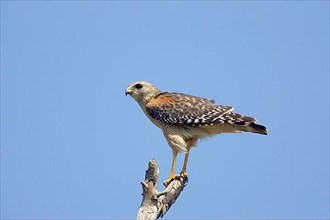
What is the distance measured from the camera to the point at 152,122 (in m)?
13.5

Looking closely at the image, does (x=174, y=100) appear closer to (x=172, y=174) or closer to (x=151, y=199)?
(x=172, y=174)

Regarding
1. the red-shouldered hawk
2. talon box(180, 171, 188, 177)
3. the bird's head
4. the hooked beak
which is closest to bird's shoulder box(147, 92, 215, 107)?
the red-shouldered hawk

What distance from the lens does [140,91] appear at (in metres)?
13.8

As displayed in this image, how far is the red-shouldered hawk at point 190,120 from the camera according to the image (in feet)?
40.8

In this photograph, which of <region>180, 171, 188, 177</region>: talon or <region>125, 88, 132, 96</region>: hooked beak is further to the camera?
<region>125, 88, 132, 96</region>: hooked beak

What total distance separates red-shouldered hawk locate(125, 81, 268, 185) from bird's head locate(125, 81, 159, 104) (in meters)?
0.35

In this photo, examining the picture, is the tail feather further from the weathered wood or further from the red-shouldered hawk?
the weathered wood

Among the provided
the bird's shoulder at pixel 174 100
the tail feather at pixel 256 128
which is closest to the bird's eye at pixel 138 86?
the bird's shoulder at pixel 174 100

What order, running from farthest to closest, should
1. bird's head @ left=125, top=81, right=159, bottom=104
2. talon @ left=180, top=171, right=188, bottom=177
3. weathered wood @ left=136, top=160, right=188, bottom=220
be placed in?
bird's head @ left=125, top=81, right=159, bottom=104 → talon @ left=180, top=171, right=188, bottom=177 → weathered wood @ left=136, top=160, right=188, bottom=220

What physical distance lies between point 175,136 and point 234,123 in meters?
1.24

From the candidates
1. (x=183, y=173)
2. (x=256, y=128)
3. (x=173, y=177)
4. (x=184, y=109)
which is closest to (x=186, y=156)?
(x=183, y=173)

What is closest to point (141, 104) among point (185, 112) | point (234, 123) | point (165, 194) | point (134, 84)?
point (134, 84)

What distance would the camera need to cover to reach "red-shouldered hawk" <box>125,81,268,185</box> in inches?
489

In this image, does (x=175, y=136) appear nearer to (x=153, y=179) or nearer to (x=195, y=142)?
(x=195, y=142)
